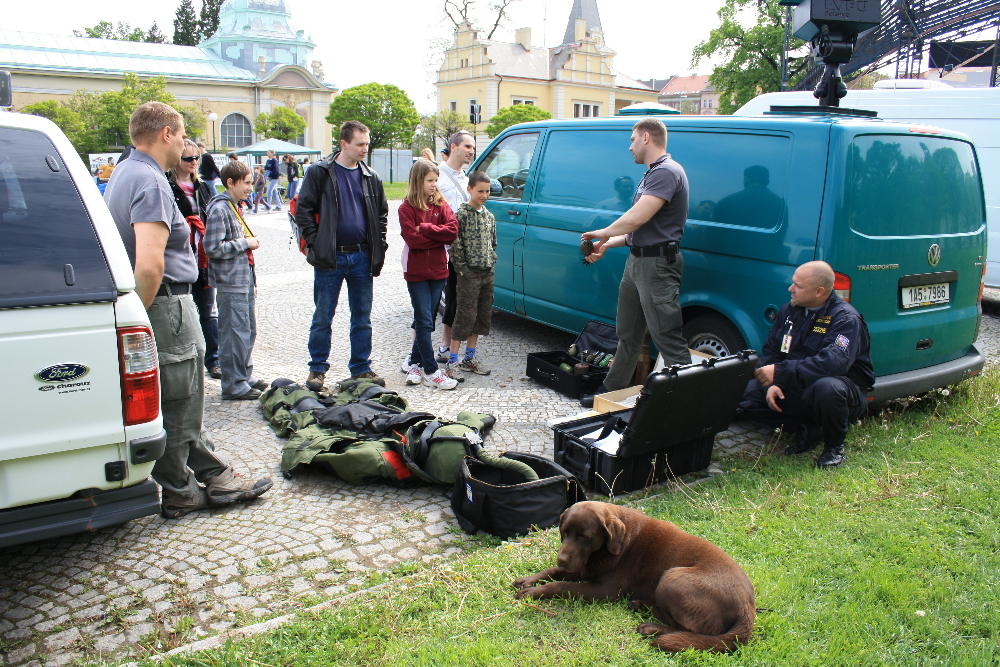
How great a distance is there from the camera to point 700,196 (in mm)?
5363

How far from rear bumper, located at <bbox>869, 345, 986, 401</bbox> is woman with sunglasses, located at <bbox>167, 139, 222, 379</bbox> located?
5.10 meters

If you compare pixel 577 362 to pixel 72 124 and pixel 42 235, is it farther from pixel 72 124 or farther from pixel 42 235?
pixel 72 124

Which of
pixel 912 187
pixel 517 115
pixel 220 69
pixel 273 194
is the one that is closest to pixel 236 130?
pixel 220 69

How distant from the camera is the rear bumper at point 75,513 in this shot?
107 inches

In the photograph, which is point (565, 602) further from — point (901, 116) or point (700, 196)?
point (901, 116)

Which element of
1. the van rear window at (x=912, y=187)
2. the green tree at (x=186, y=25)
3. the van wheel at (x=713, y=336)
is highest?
the green tree at (x=186, y=25)

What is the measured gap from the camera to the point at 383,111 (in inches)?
1869

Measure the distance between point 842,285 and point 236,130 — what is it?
6358 centimetres

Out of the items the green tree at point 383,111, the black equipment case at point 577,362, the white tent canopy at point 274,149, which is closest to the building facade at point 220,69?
the green tree at point 383,111

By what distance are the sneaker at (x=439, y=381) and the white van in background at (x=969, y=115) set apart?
216 inches

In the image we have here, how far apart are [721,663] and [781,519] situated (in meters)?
1.37

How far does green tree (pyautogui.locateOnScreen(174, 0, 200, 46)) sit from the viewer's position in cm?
8108

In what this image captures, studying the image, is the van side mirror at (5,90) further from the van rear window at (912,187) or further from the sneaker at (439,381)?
the van rear window at (912,187)

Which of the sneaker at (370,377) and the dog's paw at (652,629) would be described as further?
the sneaker at (370,377)
